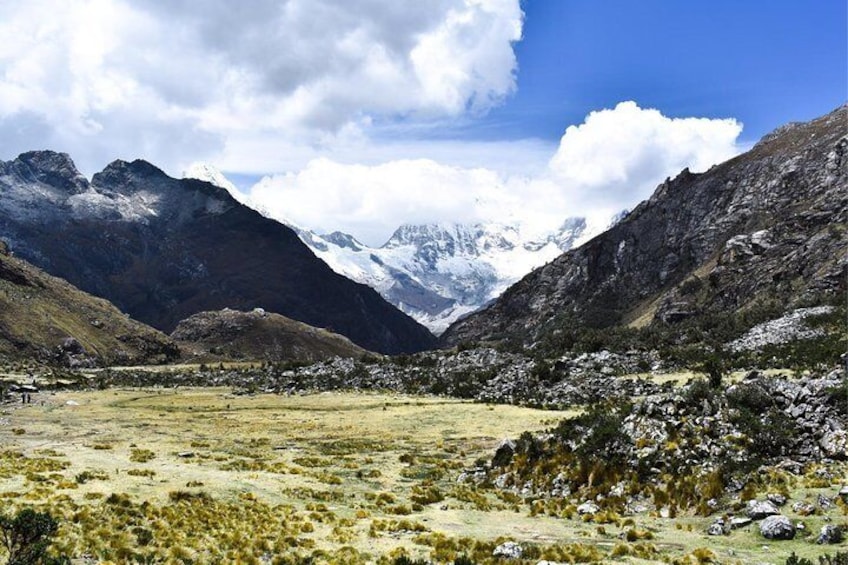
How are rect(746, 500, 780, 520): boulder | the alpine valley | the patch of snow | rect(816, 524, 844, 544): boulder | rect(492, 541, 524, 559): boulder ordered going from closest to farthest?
rect(816, 524, 844, 544): boulder
rect(492, 541, 524, 559): boulder
the alpine valley
rect(746, 500, 780, 520): boulder
the patch of snow

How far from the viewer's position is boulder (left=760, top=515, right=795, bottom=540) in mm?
19781

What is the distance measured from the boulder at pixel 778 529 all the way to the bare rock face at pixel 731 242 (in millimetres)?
75239

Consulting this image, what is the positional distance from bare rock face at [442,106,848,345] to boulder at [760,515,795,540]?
75.2 meters

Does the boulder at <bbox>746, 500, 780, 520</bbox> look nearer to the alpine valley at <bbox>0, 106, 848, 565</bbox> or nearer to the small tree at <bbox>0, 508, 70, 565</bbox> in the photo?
the alpine valley at <bbox>0, 106, 848, 565</bbox>

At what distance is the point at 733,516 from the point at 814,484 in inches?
141

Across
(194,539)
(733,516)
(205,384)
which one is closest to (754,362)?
(733,516)

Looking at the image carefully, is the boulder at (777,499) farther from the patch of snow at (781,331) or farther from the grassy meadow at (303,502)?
the patch of snow at (781,331)

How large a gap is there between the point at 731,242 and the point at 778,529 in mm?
122613

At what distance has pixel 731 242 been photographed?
12850cm

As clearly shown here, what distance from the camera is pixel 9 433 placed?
4888cm

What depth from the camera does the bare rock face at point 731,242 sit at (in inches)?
4139

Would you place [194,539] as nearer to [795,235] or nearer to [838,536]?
[838,536]

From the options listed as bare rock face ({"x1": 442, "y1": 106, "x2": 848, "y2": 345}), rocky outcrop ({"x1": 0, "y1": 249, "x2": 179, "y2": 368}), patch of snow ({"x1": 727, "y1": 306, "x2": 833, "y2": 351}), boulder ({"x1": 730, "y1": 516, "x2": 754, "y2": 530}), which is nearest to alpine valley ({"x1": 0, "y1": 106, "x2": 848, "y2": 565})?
boulder ({"x1": 730, "y1": 516, "x2": 754, "y2": 530})

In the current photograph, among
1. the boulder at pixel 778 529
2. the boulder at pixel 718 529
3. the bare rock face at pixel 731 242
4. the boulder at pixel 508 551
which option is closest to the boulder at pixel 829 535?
the boulder at pixel 778 529
